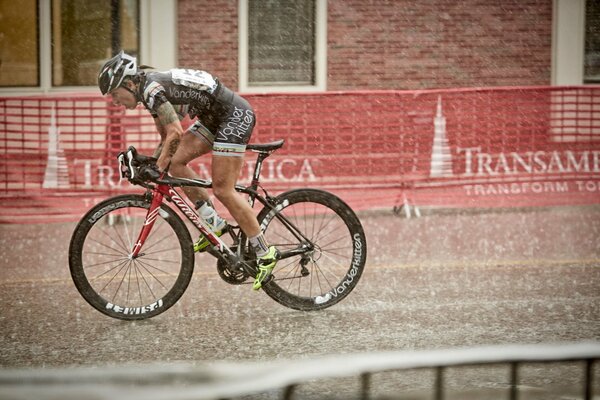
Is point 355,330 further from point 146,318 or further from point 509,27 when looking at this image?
point 509,27

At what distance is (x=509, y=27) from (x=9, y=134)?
6.99m

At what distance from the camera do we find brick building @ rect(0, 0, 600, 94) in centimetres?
1361

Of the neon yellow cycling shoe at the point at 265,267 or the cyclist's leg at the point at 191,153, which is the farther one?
the cyclist's leg at the point at 191,153

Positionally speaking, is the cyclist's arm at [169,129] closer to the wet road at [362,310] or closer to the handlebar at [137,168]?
the handlebar at [137,168]

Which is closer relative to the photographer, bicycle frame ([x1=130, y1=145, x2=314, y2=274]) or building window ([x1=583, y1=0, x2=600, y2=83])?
bicycle frame ([x1=130, y1=145, x2=314, y2=274])

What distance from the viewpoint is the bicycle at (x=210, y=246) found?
20.4 feet

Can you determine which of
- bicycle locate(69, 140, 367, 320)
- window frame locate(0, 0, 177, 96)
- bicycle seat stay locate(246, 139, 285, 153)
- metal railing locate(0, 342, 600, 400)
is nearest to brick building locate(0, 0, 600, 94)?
window frame locate(0, 0, 177, 96)

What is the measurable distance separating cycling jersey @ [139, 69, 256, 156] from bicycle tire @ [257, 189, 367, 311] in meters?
0.50

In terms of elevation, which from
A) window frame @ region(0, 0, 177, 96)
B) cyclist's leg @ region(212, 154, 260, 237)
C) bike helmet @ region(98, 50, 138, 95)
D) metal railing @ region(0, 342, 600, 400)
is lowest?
metal railing @ region(0, 342, 600, 400)

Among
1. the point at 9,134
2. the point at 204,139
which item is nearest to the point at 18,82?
the point at 9,134

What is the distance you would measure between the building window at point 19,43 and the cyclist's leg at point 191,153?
25.4ft

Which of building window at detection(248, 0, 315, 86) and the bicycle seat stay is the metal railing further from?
building window at detection(248, 0, 315, 86)

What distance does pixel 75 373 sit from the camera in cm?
185

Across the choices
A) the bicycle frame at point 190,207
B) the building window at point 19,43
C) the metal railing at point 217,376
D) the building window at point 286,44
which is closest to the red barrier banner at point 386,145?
A: the building window at point 19,43
